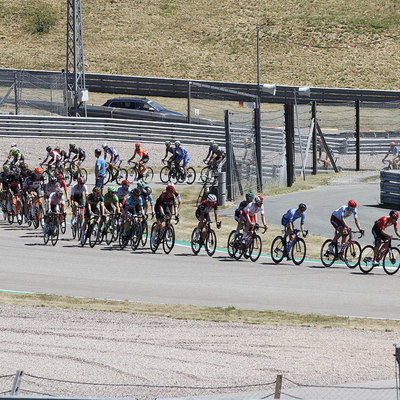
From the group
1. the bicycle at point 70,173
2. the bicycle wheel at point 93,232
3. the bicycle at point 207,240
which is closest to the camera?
the bicycle at point 207,240

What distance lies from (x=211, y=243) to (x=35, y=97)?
23212 millimetres

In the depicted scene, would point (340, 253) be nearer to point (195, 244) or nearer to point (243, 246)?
point (243, 246)

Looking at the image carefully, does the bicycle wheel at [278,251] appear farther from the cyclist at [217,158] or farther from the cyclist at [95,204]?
the cyclist at [217,158]

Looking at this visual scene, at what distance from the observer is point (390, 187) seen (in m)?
28.7

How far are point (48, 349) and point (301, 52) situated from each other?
59137 millimetres

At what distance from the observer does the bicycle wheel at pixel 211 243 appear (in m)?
21.8

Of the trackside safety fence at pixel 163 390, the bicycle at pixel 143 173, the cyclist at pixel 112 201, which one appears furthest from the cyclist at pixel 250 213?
the bicycle at pixel 143 173

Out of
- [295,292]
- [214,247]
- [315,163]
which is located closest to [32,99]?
[315,163]

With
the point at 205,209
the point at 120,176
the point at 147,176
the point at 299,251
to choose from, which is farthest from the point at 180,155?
the point at 299,251

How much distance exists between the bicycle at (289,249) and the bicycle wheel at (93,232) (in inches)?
180

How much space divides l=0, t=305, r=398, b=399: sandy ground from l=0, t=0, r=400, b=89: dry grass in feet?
168

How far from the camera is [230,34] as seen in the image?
239 feet

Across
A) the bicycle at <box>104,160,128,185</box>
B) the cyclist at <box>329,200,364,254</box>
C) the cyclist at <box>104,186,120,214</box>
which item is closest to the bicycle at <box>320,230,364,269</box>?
the cyclist at <box>329,200,364,254</box>

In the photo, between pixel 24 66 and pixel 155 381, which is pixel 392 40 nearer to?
pixel 24 66
